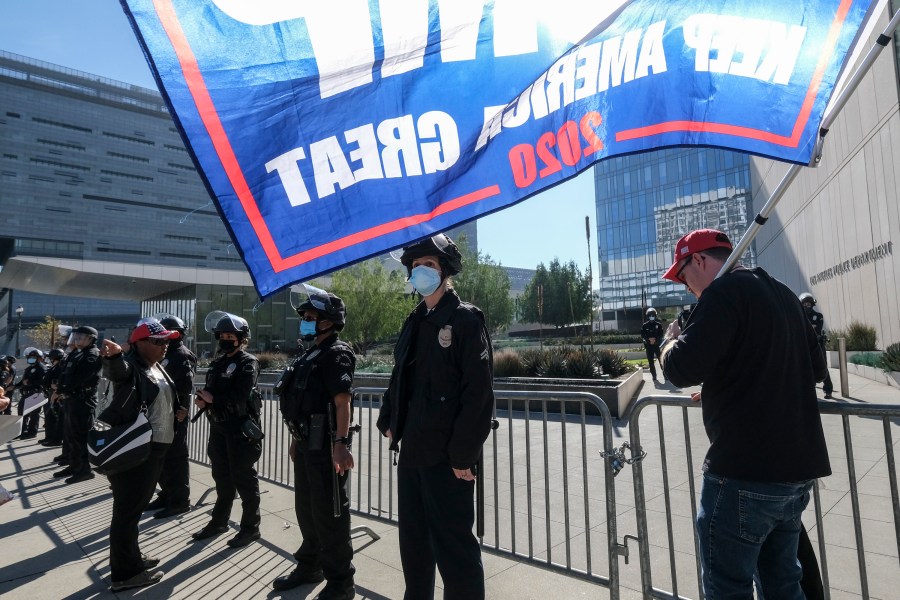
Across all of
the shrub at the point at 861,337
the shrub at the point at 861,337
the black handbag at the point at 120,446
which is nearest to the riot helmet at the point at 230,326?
the black handbag at the point at 120,446

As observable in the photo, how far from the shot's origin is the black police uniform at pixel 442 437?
253 cm

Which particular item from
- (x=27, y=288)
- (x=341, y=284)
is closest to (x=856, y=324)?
(x=341, y=284)

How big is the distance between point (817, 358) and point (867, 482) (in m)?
4.24

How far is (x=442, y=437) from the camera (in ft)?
8.53

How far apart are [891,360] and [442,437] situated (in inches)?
544

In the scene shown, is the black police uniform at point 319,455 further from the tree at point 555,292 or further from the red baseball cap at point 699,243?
Answer: the tree at point 555,292

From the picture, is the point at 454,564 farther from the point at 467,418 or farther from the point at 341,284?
the point at 341,284

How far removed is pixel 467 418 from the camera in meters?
2.51

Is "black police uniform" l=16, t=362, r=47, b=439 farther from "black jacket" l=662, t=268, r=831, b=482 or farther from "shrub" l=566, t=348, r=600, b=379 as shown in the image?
"black jacket" l=662, t=268, r=831, b=482

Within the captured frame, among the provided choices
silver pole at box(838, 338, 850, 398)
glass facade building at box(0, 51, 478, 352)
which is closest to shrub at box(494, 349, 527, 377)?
silver pole at box(838, 338, 850, 398)

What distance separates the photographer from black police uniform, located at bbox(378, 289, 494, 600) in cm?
253

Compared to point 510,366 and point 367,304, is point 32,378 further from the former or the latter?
point 367,304

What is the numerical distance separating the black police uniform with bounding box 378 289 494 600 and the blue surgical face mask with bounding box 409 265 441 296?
0.10 meters

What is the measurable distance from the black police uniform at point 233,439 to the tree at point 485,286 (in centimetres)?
3702
